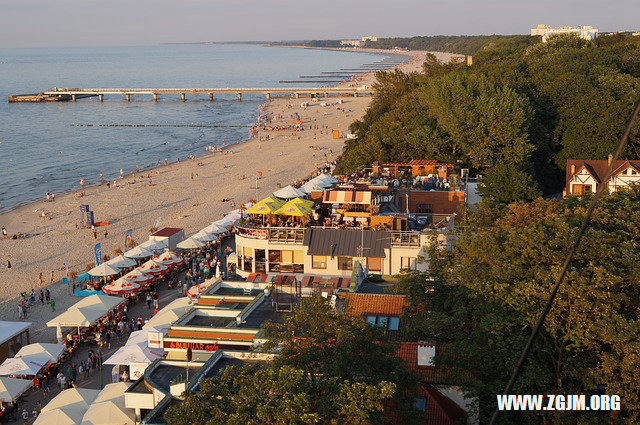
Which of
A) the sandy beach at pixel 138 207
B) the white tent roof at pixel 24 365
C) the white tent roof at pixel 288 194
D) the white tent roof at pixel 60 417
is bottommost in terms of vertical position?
the sandy beach at pixel 138 207

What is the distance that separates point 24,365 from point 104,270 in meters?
9.04

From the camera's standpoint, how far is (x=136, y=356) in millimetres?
19312

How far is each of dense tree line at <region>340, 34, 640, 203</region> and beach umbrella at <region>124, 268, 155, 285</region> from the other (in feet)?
49.7

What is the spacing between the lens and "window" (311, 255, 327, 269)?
22547mm

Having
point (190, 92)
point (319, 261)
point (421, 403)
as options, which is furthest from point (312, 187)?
point (190, 92)

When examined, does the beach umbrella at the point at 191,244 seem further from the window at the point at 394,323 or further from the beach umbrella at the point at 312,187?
the window at the point at 394,323

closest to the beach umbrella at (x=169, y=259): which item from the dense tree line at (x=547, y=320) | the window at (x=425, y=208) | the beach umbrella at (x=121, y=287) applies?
the beach umbrella at (x=121, y=287)

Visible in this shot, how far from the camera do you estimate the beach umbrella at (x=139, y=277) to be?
27942 millimetres

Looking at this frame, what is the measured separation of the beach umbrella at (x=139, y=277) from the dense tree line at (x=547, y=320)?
1526 centimetres

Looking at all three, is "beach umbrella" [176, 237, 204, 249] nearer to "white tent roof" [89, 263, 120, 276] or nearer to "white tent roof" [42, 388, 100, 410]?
"white tent roof" [89, 263, 120, 276]

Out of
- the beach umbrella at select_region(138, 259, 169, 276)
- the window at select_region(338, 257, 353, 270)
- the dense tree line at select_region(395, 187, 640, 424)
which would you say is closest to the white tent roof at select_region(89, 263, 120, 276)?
the beach umbrella at select_region(138, 259, 169, 276)

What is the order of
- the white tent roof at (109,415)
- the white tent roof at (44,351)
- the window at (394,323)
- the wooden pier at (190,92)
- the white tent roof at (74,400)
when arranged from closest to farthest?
the white tent roof at (109,415) < the window at (394,323) < the white tent roof at (74,400) < the white tent roof at (44,351) < the wooden pier at (190,92)

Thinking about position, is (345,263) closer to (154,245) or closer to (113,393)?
(113,393)

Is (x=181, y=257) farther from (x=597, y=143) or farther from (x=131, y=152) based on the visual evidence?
(x=131, y=152)
